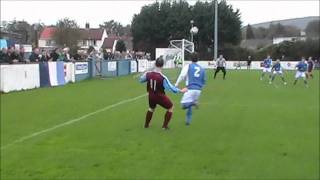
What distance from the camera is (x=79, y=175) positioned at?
8891mm

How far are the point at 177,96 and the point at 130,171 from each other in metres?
16.1

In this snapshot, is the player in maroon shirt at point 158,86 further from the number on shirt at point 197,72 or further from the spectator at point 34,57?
the spectator at point 34,57

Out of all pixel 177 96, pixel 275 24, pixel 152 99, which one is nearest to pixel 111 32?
pixel 275 24

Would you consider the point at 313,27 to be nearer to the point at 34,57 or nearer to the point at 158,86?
the point at 34,57

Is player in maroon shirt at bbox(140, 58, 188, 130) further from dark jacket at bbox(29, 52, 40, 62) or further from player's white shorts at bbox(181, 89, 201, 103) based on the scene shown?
dark jacket at bbox(29, 52, 40, 62)

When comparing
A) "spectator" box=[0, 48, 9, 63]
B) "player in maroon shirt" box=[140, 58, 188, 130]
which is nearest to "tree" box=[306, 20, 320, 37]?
"spectator" box=[0, 48, 9, 63]

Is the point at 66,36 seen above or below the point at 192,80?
above

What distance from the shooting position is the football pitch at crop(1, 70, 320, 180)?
9.23 meters

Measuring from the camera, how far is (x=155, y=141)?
483 inches

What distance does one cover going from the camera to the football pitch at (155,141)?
9.23 m

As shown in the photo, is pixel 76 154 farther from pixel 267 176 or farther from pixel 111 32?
pixel 111 32

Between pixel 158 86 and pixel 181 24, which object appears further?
pixel 181 24

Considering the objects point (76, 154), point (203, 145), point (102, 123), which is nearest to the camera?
point (76, 154)

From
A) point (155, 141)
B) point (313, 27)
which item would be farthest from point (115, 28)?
point (155, 141)
